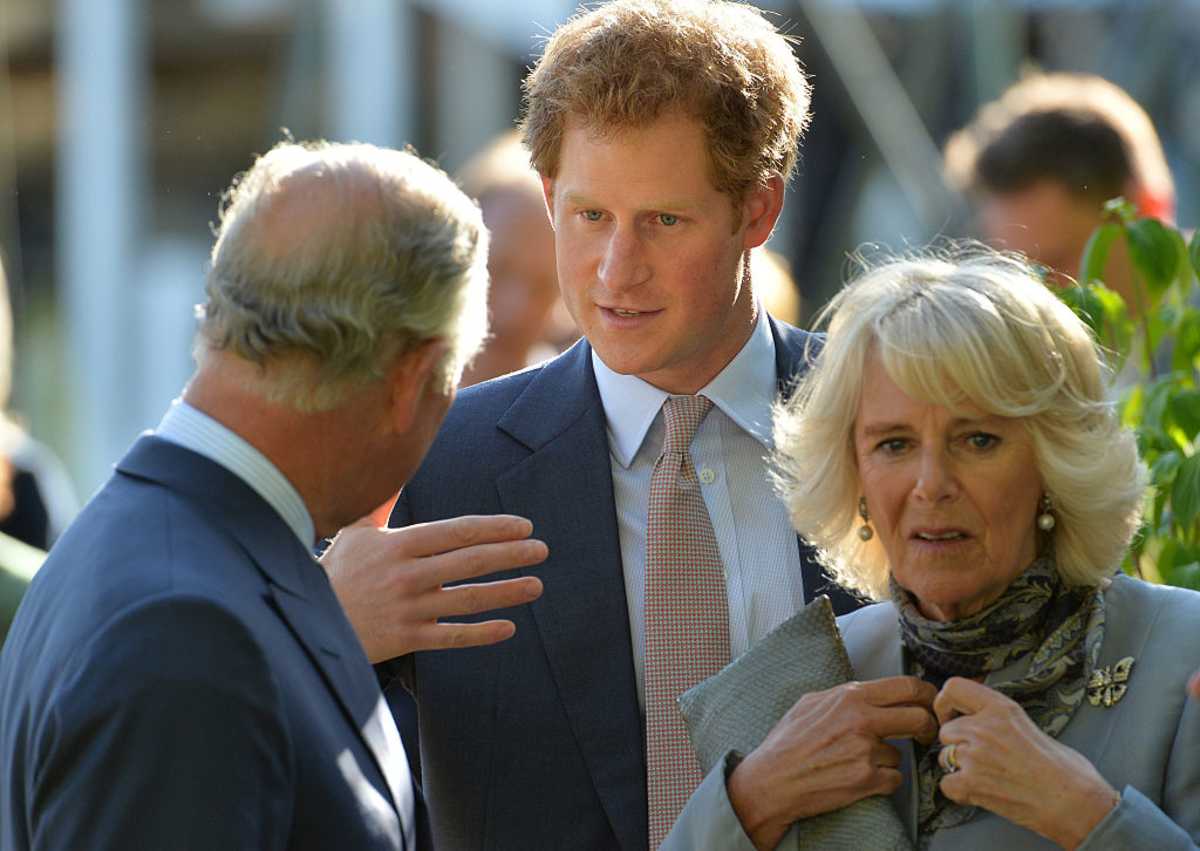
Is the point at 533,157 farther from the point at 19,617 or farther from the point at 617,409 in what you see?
the point at 19,617

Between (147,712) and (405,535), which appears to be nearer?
(147,712)

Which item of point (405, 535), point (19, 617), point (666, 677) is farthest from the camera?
point (666, 677)

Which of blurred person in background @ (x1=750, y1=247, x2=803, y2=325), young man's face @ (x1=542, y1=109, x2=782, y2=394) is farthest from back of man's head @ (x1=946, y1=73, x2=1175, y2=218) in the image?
young man's face @ (x1=542, y1=109, x2=782, y2=394)

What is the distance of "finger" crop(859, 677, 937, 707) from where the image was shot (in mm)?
2461

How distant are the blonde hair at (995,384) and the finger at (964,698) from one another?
0.28 metres

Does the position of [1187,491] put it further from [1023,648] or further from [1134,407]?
[1023,648]

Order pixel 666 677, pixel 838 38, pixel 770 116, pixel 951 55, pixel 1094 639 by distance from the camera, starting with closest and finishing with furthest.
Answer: pixel 1094 639 → pixel 666 677 → pixel 770 116 → pixel 838 38 → pixel 951 55

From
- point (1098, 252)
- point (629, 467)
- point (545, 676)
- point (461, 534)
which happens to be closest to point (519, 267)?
point (629, 467)

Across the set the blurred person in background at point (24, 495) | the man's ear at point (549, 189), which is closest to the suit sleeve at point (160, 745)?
the man's ear at point (549, 189)

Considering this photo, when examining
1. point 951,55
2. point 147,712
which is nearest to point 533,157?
point 147,712

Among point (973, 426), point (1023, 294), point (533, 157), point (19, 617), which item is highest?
point (533, 157)

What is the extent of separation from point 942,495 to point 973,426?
0.10 meters

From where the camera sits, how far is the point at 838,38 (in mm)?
10586

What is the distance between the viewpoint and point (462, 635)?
2525 mm
